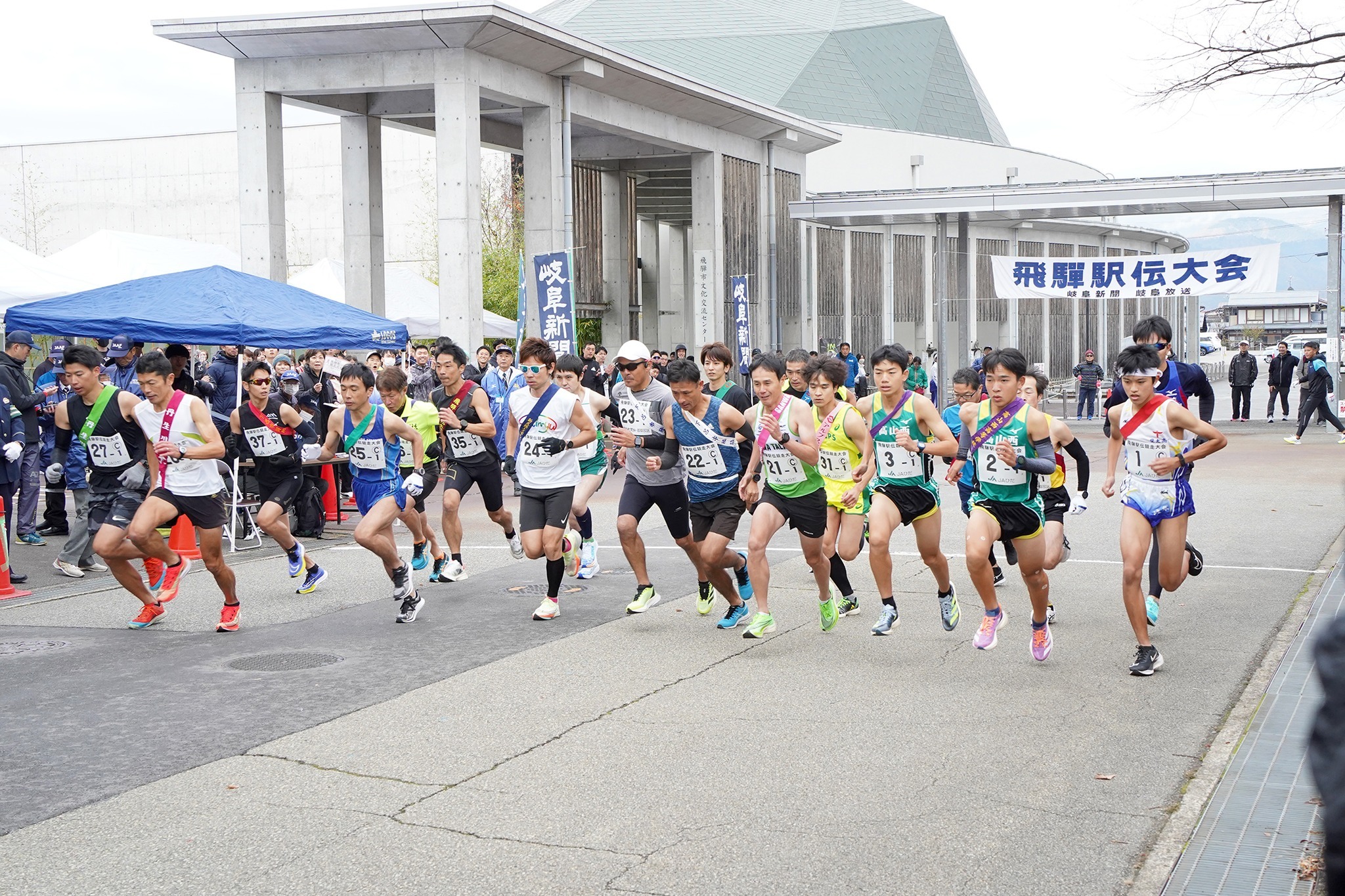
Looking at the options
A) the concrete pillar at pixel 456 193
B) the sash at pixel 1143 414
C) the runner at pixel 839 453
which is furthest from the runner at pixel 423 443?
the concrete pillar at pixel 456 193

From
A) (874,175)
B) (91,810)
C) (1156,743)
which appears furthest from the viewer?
(874,175)

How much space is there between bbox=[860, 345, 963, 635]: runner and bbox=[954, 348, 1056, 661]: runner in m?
0.62

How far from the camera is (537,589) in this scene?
10.5 metres

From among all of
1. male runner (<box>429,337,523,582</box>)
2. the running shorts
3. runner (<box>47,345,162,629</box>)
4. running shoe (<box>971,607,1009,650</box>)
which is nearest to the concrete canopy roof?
male runner (<box>429,337,523,582</box>)

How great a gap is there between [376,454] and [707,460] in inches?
99.0

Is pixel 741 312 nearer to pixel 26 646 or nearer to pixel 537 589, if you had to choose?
pixel 537 589

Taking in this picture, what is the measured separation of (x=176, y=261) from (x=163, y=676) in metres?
18.5

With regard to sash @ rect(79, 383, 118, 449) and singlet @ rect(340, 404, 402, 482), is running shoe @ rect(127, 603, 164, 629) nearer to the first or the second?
sash @ rect(79, 383, 118, 449)

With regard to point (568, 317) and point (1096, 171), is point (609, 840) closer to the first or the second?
point (568, 317)

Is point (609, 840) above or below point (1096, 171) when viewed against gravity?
below

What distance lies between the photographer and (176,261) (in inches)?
955

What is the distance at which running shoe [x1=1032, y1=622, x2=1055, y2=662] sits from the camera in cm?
758

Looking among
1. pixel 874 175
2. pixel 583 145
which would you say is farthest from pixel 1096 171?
pixel 583 145

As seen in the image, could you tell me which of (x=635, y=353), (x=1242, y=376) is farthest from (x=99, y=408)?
(x=1242, y=376)
